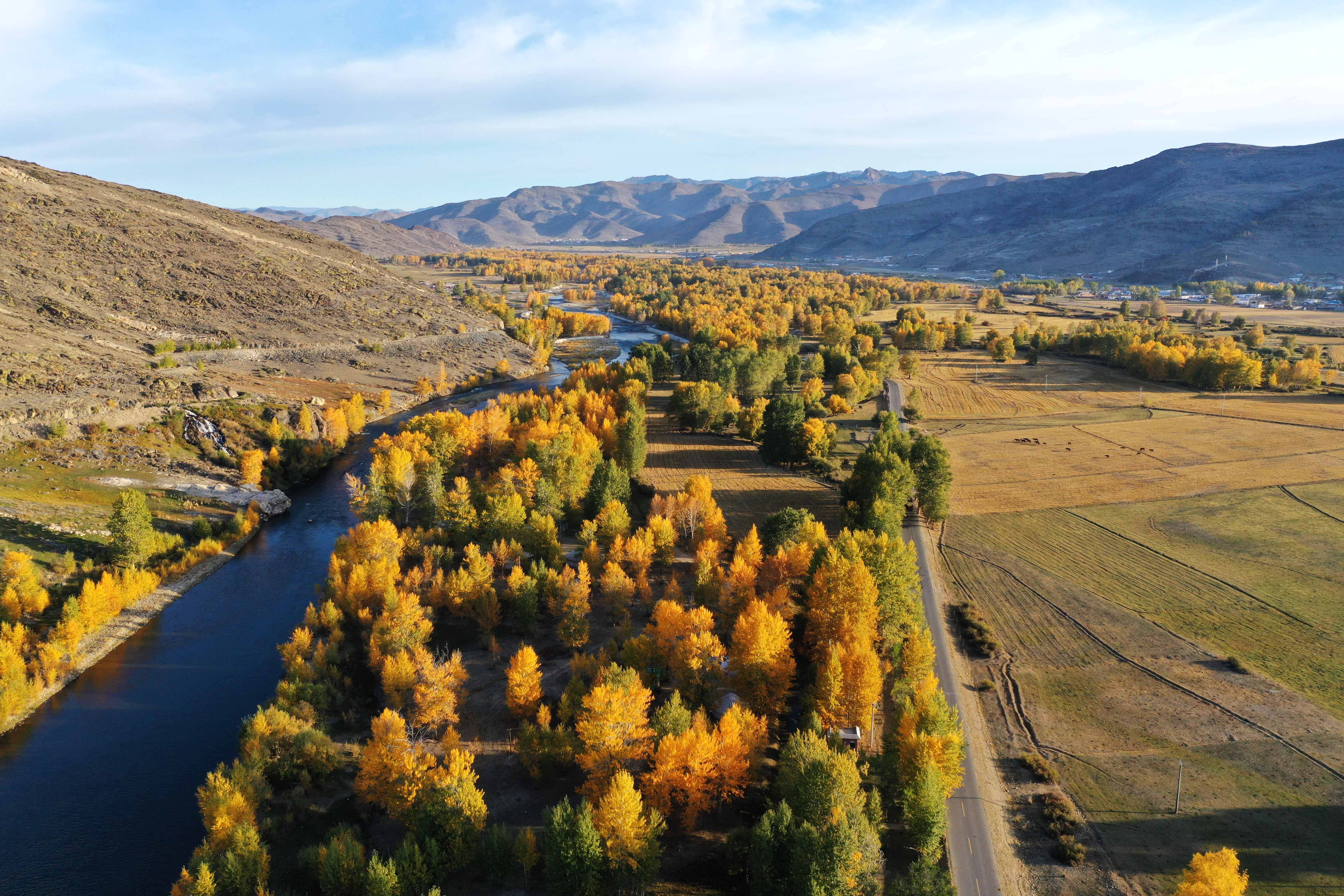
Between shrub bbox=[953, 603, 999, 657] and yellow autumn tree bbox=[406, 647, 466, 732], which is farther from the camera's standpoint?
shrub bbox=[953, 603, 999, 657]

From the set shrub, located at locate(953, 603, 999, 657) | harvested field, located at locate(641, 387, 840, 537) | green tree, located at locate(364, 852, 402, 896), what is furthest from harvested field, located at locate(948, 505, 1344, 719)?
green tree, located at locate(364, 852, 402, 896)

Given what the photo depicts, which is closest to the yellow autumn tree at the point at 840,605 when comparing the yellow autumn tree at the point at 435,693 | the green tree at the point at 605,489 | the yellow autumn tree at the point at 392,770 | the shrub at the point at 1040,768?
the shrub at the point at 1040,768

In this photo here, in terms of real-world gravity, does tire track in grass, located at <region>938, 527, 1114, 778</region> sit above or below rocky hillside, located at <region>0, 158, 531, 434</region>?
below

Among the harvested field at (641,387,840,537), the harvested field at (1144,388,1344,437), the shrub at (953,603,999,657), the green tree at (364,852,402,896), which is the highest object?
the harvested field at (1144,388,1344,437)

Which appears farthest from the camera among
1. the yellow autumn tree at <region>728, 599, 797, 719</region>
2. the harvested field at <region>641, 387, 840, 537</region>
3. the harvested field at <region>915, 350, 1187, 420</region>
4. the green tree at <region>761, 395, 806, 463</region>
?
the harvested field at <region>915, 350, 1187, 420</region>

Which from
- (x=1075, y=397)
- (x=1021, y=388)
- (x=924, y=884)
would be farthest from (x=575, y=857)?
(x=1021, y=388)

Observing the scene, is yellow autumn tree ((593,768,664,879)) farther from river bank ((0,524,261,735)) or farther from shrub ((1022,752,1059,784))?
river bank ((0,524,261,735))

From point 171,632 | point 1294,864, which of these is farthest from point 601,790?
point 171,632
